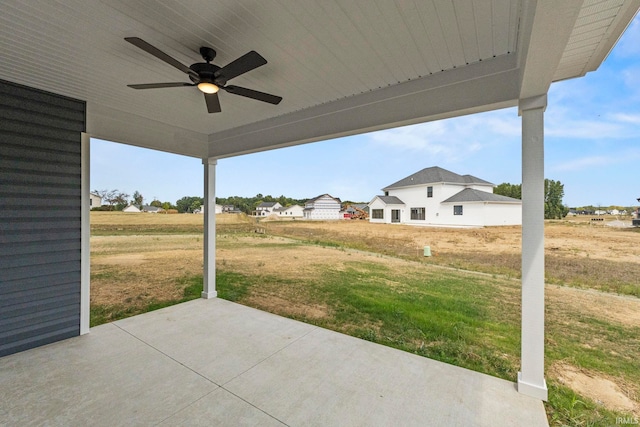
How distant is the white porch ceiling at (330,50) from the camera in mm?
1302

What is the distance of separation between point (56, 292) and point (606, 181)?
551 centimetres

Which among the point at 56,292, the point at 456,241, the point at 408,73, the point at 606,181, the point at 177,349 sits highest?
the point at 408,73

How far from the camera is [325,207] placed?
6.12m

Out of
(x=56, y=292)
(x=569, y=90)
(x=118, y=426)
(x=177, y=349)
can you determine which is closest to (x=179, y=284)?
(x=56, y=292)

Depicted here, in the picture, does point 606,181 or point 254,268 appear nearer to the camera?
point 606,181

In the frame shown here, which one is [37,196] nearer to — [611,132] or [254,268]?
[254,268]

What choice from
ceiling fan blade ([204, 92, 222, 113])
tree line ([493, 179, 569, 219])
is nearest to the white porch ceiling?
ceiling fan blade ([204, 92, 222, 113])

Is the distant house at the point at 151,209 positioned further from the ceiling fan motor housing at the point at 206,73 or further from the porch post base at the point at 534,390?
the porch post base at the point at 534,390

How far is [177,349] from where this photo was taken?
7.72 feet

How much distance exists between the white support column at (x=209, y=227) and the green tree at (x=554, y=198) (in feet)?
13.5

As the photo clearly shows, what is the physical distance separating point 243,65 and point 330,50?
648 mm

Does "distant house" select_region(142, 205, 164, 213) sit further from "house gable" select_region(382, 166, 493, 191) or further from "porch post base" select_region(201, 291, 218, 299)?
"house gable" select_region(382, 166, 493, 191)

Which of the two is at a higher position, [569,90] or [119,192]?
[569,90]

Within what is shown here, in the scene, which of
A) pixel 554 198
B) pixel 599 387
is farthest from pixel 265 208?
pixel 599 387
